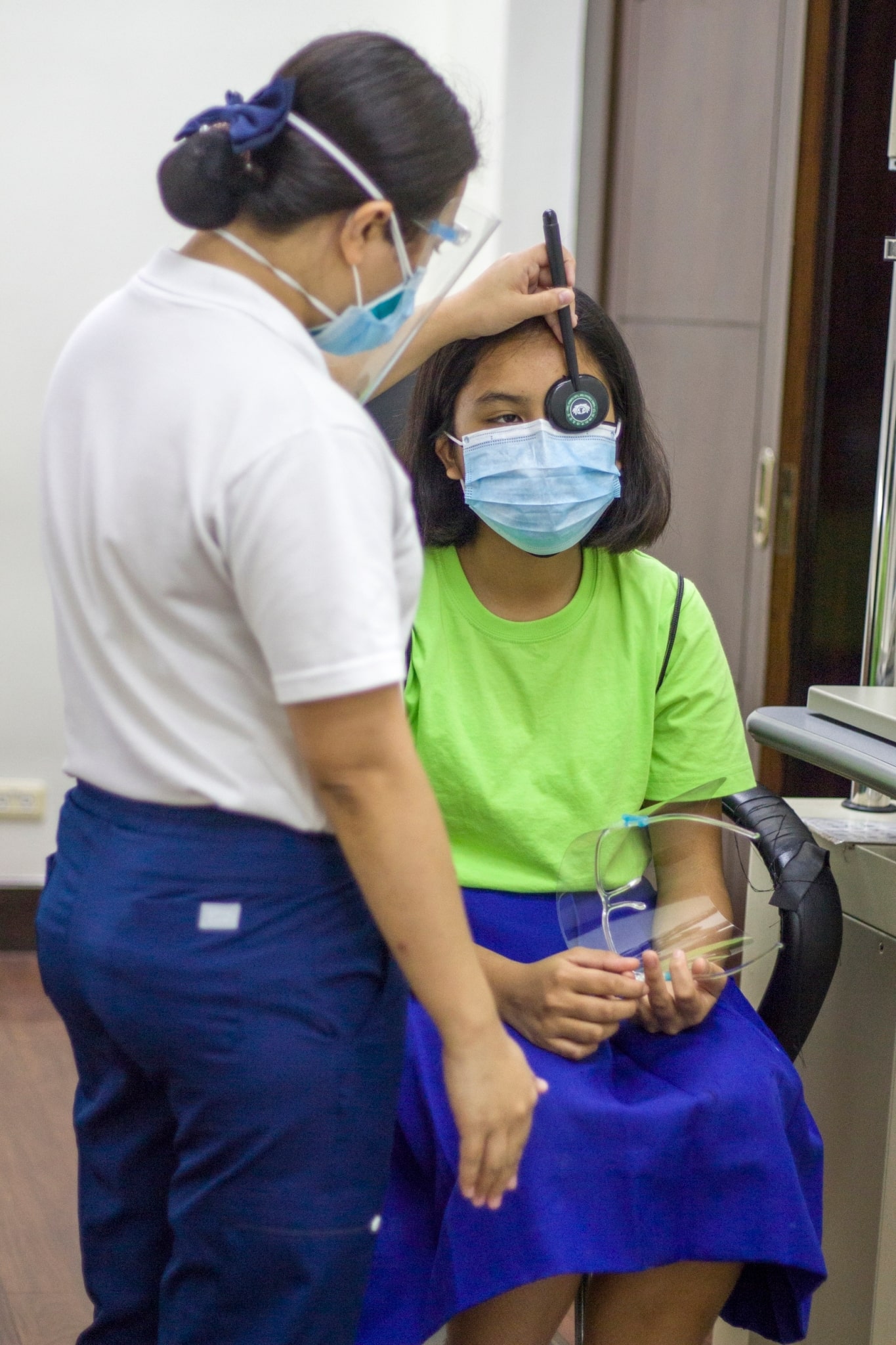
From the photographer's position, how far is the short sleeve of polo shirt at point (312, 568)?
0.77 meters

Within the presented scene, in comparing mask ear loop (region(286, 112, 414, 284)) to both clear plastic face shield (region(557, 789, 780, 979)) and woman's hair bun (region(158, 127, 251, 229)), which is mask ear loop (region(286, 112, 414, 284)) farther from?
clear plastic face shield (region(557, 789, 780, 979))

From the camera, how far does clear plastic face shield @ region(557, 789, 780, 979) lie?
4.23 ft

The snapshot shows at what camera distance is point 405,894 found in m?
0.83

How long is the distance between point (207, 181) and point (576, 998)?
738 mm

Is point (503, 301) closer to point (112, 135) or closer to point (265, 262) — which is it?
point (265, 262)

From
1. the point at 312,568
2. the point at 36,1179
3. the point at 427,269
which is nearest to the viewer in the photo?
the point at 312,568

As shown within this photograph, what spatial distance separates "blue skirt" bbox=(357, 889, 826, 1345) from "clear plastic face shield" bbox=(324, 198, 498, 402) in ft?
1.93

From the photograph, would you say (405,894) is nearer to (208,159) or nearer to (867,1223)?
(208,159)

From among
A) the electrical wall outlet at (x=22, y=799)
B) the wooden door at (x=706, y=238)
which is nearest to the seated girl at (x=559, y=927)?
the wooden door at (x=706, y=238)

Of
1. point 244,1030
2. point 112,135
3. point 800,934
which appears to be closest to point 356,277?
point 244,1030

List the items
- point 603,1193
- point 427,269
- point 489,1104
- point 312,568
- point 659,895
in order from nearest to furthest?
1. point 312,568
2. point 489,1104
3. point 427,269
4. point 603,1193
5. point 659,895

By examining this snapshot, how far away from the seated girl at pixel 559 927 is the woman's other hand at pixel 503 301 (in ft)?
0.13

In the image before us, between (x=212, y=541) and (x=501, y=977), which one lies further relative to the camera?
(x=501, y=977)

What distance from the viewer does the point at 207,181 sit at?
0.87 meters
